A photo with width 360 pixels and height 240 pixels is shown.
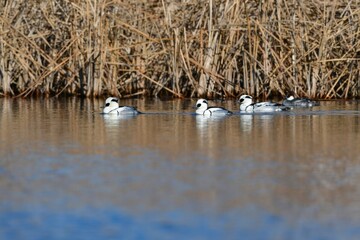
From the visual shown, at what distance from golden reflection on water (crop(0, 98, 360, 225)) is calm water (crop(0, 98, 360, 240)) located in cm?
1

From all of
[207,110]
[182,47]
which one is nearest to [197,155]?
[207,110]

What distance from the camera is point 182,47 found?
19469 mm

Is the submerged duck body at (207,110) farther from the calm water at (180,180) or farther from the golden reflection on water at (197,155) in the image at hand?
the calm water at (180,180)

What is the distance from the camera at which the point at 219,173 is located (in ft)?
29.0

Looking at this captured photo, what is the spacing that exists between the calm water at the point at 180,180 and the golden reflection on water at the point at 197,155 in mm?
12

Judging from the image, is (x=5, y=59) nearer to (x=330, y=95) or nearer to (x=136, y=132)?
(x=330, y=95)

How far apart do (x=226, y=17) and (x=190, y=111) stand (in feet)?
10.7

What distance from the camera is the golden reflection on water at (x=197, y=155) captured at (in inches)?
305

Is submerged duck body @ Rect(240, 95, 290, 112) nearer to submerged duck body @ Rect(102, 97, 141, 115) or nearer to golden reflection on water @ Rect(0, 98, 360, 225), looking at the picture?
golden reflection on water @ Rect(0, 98, 360, 225)

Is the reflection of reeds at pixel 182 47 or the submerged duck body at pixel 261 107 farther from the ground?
the reflection of reeds at pixel 182 47

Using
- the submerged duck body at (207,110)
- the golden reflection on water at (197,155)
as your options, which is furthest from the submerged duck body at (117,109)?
the submerged duck body at (207,110)

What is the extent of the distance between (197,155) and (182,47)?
31.0 feet

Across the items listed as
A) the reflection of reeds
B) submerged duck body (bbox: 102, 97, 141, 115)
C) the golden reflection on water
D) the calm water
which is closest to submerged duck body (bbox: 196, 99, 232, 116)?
the golden reflection on water

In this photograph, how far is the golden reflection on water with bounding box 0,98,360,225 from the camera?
7734 mm
